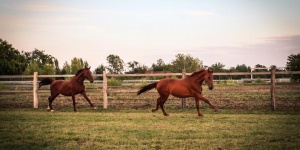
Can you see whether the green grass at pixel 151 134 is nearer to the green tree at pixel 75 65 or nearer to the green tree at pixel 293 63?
the green tree at pixel 293 63

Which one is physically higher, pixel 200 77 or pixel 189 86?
pixel 200 77

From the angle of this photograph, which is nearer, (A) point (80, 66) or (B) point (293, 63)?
(B) point (293, 63)

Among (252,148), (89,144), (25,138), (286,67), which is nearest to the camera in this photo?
(252,148)

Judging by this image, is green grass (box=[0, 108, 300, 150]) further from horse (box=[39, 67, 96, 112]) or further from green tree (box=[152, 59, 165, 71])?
green tree (box=[152, 59, 165, 71])

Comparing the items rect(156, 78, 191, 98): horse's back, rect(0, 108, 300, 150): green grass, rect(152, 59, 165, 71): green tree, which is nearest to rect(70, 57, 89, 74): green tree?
rect(152, 59, 165, 71): green tree

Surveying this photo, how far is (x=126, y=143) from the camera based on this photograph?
22.3ft

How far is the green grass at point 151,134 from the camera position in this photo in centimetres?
660

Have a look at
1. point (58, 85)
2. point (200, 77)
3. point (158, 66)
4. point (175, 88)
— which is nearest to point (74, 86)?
point (58, 85)

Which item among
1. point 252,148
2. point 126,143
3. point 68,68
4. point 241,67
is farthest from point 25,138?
point 241,67

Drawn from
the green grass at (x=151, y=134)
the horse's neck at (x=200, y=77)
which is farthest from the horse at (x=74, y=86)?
the horse's neck at (x=200, y=77)

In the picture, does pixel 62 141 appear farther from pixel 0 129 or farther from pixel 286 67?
pixel 286 67

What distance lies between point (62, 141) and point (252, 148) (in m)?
3.79

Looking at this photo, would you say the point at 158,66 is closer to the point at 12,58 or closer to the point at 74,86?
the point at 12,58

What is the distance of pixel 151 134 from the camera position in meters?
7.75
